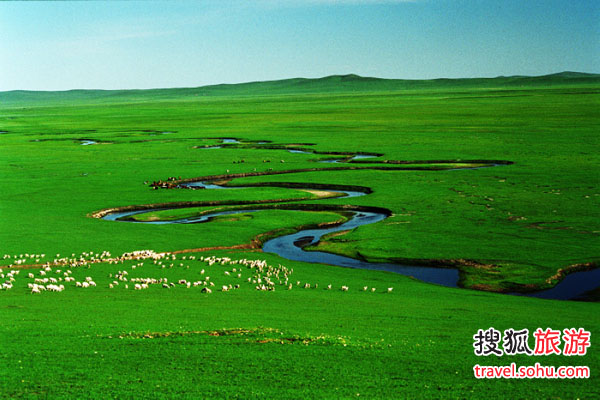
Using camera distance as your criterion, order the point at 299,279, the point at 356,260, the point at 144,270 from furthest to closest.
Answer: the point at 356,260, the point at 144,270, the point at 299,279

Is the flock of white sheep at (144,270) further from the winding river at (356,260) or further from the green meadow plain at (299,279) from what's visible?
the winding river at (356,260)

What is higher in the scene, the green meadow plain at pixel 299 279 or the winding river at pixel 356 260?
the green meadow plain at pixel 299 279

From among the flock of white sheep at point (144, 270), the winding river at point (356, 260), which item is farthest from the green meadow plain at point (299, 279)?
the winding river at point (356, 260)

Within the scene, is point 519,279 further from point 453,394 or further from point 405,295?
point 453,394

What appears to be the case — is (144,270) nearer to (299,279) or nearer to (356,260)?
(299,279)

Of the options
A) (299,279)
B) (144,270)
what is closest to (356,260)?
(299,279)

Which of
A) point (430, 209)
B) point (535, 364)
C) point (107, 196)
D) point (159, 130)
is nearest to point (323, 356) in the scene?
point (535, 364)
